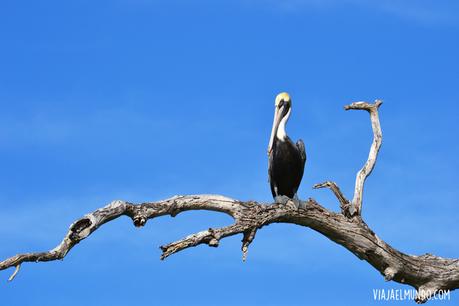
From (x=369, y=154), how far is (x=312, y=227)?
1.72 metres

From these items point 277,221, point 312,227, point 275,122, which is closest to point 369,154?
point 275,122

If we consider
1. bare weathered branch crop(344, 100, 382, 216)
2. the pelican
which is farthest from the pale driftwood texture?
the pelican

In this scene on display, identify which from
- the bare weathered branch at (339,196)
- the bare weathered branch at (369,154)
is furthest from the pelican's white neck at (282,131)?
the bare weathered branch at (339,196)

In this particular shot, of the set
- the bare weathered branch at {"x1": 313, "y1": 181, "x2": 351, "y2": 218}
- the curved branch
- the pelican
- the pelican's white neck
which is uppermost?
the pelican's white neck

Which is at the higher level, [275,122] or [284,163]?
[275,122]

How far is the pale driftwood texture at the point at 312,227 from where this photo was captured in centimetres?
869

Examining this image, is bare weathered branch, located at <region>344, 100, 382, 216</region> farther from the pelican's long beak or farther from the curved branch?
the pelican's long beak

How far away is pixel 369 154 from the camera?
11438 millimetres

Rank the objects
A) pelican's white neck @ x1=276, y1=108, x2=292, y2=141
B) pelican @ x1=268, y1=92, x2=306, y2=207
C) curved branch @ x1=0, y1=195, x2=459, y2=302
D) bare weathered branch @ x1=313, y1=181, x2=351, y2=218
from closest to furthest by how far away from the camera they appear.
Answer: curved branch @ x1=0, y1=195, x2=459, y2=302
bare weathered branch @ x1=313, y1=181, x2=351, y2=218
pelican @ x1=268, y1=92, x2=306, y2=207
pelican's white neck @ x1=276, y1=108, x2=292, y2=141

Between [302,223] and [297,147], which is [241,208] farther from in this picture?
[297,147]

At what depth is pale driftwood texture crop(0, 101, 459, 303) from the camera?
28.5 ft

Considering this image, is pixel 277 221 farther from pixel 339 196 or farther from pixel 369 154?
pixel 369 154

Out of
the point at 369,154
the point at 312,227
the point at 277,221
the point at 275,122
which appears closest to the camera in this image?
the point at 277,221

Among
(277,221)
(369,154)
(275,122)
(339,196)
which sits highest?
(275,122)
